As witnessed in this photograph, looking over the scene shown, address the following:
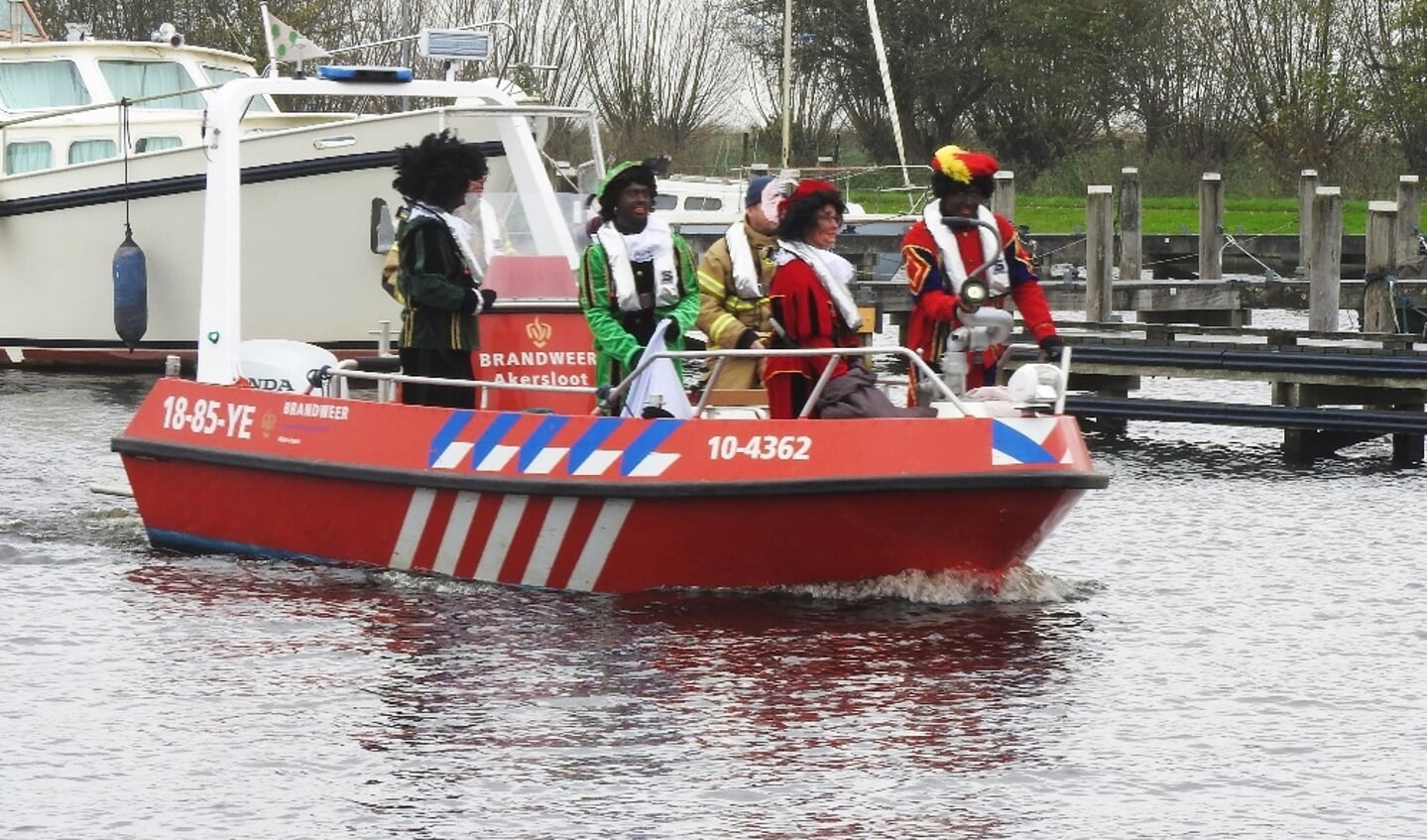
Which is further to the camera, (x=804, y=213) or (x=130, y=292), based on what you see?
(x=130, y=292)

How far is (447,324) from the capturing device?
11297mm

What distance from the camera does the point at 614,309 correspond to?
10.8m

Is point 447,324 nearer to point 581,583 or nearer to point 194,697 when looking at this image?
point 581,583

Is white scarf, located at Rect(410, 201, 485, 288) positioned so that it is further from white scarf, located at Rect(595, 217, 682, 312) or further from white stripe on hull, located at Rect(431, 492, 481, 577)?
white stripe on hull, located at Rect(431, 492, 481, 577)

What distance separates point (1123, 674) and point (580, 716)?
80.9 inches

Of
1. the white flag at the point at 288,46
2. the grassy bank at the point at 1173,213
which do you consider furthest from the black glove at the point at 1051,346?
the grassy bank at the point at 1173,213

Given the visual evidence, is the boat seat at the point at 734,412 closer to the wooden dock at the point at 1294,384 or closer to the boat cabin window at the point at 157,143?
the wooden dock at the point at 1294,384

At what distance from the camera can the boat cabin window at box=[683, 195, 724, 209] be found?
3697 centimetres

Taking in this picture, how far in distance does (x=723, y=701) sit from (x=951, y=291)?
106 inches

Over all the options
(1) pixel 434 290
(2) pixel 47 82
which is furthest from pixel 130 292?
(1) pixel 434 290

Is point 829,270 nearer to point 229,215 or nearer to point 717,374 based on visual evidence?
point 717,374

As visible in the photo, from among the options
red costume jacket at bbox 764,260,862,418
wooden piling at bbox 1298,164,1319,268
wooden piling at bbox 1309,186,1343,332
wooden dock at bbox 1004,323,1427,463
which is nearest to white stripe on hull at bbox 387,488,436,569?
red costume jacket at bbox 764,260,862,418

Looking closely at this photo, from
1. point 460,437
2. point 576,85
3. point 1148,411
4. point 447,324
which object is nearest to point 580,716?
point 460,437

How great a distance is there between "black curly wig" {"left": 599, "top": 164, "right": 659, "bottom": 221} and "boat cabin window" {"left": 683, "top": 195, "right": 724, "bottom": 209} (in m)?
26.2
